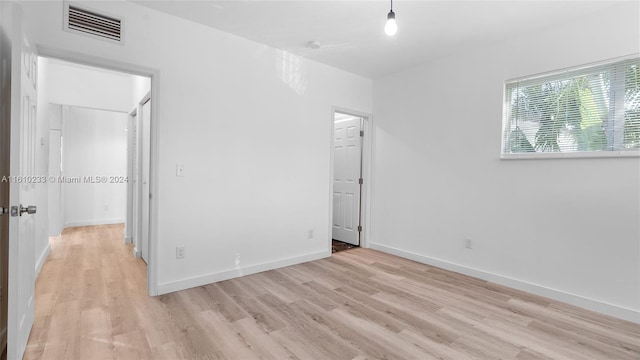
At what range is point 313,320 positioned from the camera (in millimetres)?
2453

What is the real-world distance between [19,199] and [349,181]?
397 cm

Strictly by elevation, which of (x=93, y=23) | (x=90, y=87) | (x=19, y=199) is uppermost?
(x=90, y=87)

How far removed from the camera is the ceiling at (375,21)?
8.79ft

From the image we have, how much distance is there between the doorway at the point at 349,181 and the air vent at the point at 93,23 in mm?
2857

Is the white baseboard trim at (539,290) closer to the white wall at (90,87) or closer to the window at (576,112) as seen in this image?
the window at (576,112)

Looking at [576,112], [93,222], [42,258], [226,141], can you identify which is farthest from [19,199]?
[93,222]

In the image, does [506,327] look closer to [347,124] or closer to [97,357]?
[97,357]

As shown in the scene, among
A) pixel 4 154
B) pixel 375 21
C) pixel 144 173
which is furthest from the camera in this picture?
pixel 144 173

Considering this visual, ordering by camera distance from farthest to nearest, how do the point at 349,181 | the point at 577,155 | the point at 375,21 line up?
the point at 349,181
the point at 375,21
the point at 577,155

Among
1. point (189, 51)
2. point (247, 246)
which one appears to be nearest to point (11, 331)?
point (247, 246)

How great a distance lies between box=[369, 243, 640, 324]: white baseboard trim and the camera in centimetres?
258

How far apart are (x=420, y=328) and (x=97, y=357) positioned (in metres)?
2.19

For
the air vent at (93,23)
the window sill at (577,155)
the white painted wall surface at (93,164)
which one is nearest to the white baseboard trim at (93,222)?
the white painted wall surface at (93,164)

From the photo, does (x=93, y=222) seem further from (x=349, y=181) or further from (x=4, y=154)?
(x=349, y=181)
